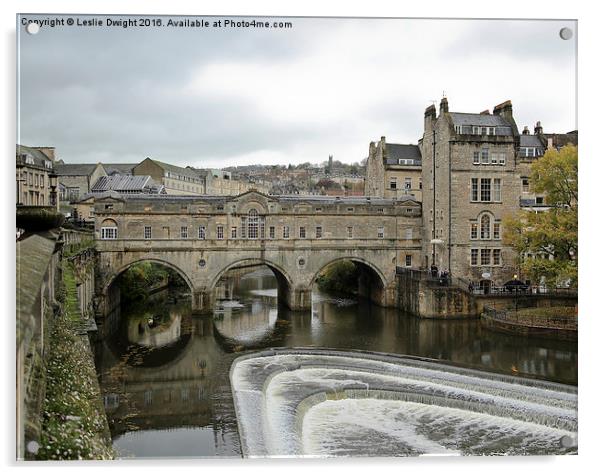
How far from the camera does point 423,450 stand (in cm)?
1208

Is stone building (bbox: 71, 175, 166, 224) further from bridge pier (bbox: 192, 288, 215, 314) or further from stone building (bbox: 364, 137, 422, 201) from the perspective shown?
stone building (bbox: 364, 137, 422, 201)

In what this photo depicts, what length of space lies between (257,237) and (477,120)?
13408 mm

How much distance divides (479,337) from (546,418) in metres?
10.9

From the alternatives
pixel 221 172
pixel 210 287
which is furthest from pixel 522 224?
pixel 221 172

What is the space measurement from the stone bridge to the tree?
8822 millimetres

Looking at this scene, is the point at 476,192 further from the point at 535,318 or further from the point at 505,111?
the point at 535,318

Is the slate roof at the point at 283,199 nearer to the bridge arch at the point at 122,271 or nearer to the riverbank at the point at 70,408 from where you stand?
the bridge arch at the point at 122,271

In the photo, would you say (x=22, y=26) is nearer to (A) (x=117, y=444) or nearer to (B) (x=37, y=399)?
(B) (x=37, y=399)

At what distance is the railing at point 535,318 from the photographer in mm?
22203

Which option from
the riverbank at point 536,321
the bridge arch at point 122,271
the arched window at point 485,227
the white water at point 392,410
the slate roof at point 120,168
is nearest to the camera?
the white water at point 392,410

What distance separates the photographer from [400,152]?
40.9 meters

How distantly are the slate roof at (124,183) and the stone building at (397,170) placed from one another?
1748 centimetres

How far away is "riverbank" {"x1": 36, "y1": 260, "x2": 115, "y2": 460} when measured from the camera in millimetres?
8844

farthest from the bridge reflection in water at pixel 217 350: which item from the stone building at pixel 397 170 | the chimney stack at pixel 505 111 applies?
the chimney stack at pixel 505 111
